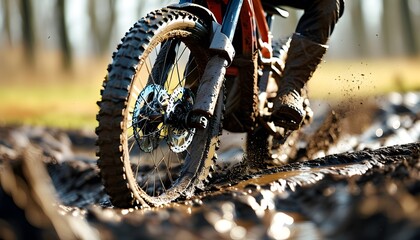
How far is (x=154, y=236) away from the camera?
2.12m

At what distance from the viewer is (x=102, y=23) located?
20.5 meters

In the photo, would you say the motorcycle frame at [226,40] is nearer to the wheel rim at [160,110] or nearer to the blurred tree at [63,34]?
the wheel rim at [160,110]

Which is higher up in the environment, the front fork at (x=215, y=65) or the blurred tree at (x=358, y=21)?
the blurred tree at (x=358, y=21)

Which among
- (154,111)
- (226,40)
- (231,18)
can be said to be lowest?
(154,111)

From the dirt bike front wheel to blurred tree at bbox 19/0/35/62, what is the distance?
518 inches

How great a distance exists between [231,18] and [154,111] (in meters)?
0.75

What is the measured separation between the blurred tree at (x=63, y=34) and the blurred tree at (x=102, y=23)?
2.12 m

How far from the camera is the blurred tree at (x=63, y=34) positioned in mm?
17703

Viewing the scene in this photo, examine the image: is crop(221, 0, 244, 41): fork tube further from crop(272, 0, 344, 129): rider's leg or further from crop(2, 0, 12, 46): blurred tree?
crop(2, 0, 12, 46): blurred tree

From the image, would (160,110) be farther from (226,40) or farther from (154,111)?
(226,40)

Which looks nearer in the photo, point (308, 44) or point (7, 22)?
point (308, 44)

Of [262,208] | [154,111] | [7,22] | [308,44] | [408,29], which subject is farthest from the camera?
[408,29]

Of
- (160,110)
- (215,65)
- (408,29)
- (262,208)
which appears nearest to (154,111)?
(160,110)

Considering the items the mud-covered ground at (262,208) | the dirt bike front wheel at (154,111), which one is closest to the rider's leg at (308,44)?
the mud-covered ground at (262,208)
